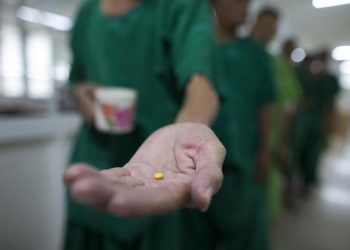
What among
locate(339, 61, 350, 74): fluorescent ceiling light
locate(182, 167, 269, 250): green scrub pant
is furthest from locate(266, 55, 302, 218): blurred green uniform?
locate(339, 61, 350, 74): fluorescent ceiling light

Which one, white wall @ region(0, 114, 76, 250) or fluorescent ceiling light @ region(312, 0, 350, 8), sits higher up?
fluorescent ceiling light @ region(312, 0, 350, 8)

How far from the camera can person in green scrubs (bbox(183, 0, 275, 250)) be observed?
60cm

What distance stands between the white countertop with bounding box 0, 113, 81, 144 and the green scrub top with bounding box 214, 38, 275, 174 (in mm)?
621

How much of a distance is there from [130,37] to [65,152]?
73 centimetres

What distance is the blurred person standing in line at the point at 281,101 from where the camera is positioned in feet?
2.03

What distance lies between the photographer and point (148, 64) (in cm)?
45

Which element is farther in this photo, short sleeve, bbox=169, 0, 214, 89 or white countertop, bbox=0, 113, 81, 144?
white countertop, bbox=0, 113, 81, 144

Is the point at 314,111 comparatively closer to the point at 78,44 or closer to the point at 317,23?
the point at 317,23

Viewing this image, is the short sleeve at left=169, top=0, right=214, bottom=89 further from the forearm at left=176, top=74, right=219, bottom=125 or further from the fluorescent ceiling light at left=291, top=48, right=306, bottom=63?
the fluorescent ceiling light at left=291, top=48, right=306, bottom=63

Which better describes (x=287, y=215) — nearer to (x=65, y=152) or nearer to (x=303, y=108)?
(x=303, y=108)

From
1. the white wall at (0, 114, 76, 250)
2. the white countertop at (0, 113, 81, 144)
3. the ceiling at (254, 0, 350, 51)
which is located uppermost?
the ceiling at (254, 0, 350, 51)

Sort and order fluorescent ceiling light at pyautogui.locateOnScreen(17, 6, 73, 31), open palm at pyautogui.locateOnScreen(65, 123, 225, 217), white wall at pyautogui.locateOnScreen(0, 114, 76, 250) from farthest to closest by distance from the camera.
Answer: fluorescent ceiling light at pyautogui.locateOnScreen(17, 6, 73, 31)
white wall at pyautogui.locateOnScreen(0, 114, 76, 250)
open palm at pyautogui.locateOnScreen(65, 123, 225, 217)

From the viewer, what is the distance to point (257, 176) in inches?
32.2

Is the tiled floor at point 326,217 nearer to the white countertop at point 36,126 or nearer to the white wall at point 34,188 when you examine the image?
the white wall at point 34,188
